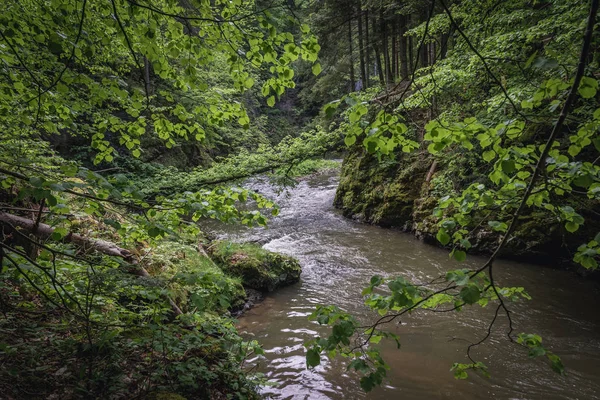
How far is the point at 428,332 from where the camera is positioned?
216 inches

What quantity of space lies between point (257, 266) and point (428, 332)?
3950 mm

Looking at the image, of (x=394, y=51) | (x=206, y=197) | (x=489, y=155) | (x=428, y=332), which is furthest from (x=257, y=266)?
(x=394, y=51)

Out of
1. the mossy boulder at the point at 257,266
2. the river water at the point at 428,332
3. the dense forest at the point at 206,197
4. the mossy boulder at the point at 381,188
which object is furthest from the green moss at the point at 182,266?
the mossy boulder at the point at 381,188

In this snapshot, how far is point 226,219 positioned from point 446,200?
196cm

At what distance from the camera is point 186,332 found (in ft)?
11.3

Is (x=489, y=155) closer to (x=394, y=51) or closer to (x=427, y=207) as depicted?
(x=427, y=207)

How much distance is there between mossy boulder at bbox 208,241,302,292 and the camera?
741 centimetres

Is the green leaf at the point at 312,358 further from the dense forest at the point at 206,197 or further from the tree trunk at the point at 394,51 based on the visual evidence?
the tree trunk at the point at 394,51

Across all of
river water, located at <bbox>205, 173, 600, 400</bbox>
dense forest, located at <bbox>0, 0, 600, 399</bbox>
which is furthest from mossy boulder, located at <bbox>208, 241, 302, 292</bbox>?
river water, located at <bbox>205, 173, 600, 400</bbox>

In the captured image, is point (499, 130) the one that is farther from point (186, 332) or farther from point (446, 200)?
point (186, 332)

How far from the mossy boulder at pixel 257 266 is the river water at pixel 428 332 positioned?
0.32 m

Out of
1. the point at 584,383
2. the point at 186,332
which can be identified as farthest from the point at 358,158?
the point at 186,332

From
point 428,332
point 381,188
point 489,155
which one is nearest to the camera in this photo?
point 489,155

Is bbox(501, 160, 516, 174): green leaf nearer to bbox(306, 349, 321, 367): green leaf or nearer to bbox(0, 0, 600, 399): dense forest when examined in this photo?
bbox(0, 0, 600, 399): dense forest
